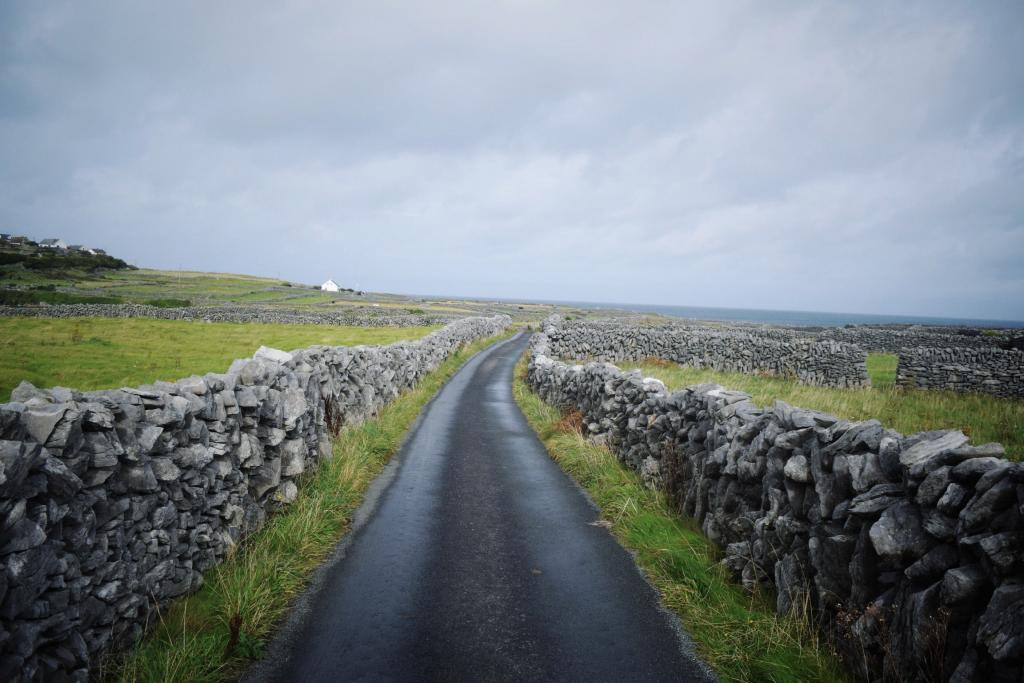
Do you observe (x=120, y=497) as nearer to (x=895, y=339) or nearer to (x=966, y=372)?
(x=966, y=372)

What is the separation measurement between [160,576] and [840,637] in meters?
7.65

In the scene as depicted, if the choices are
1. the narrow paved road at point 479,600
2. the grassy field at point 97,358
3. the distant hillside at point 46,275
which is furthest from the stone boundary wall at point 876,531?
the distant hillside at point 46,275

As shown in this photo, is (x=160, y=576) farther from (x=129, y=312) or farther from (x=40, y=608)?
(x=129, y=312)

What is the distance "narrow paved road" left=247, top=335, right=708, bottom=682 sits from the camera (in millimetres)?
5234

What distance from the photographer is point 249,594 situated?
613 centimetres

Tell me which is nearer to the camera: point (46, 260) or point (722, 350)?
point (722, 350)

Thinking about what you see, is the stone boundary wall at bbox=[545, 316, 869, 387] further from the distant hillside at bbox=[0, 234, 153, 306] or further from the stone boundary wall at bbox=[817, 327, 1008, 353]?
the distant hillside at bbox=[0, 234, 153, 306]

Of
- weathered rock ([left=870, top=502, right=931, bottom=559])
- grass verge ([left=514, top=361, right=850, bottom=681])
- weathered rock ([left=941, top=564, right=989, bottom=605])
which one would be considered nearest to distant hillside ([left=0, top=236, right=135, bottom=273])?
grass verge ([left=514, top=361, right=850, bottom=681])

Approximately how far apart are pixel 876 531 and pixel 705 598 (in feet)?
8.37

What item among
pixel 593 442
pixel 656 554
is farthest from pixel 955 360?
pixel 656 554

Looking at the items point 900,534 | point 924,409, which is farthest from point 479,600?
point 924,409

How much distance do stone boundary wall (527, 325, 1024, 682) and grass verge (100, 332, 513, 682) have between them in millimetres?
6281

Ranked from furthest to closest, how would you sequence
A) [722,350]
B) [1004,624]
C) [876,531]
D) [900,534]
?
[722,350] < [876,531] < [900,534] < [1004,624]

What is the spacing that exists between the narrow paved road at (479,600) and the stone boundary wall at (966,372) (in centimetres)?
2138
